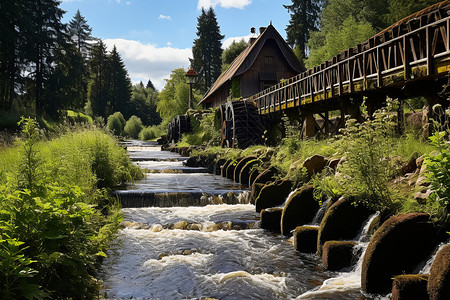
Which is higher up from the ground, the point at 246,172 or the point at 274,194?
the point at 246,172

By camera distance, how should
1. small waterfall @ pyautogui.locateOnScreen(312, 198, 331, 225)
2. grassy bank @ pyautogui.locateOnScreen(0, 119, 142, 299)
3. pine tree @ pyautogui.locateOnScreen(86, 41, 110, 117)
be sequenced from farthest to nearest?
pine tree @ pyautogui.locateOnScreen(86, 41, 110, 117)
small waterfall @ pyautogui.locateOnScreen(312, 198, 331, 225)
grassy bank @ pyautogui.locateOnScreen(0, 119, 142, 299)

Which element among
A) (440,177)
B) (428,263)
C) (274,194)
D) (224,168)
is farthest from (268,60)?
(428,263)

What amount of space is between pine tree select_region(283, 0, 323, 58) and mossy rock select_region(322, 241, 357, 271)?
4910 cm

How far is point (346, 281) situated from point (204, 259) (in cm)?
225

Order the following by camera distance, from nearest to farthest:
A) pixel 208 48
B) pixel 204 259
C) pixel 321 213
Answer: pixel 204 259 → pixel 321 213 → pixel 208 48

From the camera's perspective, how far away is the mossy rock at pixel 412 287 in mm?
3773

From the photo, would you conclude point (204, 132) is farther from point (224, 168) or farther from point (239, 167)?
point (239, 167)

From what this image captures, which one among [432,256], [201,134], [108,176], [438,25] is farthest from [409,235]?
Answer: [201,134]

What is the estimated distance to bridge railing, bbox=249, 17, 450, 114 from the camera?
7109 millimetres

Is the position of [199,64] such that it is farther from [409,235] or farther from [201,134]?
[409,235]

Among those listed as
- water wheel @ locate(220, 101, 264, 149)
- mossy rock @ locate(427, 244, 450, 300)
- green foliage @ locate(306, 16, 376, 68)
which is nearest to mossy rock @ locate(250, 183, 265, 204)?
mossy rock @ locate(427, 244, 450, 300)

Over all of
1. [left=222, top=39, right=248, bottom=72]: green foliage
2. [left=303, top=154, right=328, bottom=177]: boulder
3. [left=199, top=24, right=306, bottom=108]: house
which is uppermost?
[left=222, top=39, right=248, bottom=72]: green foliage

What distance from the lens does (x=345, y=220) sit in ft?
19.3

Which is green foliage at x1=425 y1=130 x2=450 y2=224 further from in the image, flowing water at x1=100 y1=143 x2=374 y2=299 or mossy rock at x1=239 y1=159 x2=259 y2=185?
mossy rock at x1=239 y1=159 x2=259 y2=185
